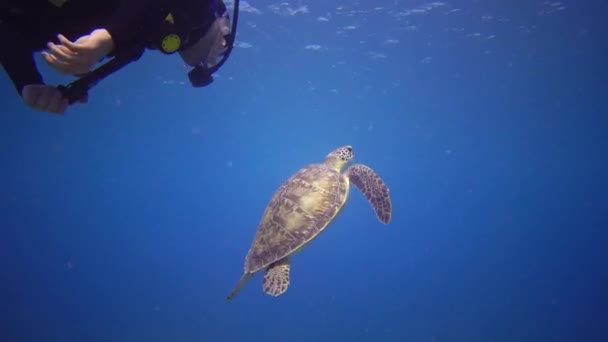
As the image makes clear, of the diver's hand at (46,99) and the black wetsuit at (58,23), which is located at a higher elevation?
the black wetsuit at (58,23)

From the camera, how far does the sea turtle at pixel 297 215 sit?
5.20 meters

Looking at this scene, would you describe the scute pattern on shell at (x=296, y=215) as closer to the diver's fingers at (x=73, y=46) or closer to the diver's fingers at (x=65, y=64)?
the diver's fingers at (x=65, y=64)

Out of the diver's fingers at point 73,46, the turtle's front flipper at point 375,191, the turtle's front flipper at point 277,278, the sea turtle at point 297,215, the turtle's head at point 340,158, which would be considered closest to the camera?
the diver's fingers at point 73,46

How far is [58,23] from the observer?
2484 mm

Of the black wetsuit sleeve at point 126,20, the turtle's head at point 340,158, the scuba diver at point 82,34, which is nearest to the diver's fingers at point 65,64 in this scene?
the scuba diver at point 82,34

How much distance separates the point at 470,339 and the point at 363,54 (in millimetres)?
17462

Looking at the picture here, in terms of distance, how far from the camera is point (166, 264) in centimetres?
4359

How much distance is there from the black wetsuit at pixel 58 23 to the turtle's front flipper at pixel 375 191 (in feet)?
14.6

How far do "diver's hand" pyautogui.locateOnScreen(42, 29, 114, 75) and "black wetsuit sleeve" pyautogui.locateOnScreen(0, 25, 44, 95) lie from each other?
93cm

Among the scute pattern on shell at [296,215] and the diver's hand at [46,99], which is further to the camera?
the scute pattern on shell at [296,215]

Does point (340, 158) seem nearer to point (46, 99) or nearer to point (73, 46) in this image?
point (46, 99)

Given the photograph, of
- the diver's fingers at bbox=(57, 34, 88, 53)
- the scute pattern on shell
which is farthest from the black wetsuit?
the scute pattern on shell

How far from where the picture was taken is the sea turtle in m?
5.20

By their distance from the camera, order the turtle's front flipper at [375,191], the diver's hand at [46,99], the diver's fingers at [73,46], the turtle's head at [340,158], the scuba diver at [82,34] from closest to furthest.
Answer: the diver's fingers at [73,46] → the scuba diver at [82,34] → the diver's hand at [46,99] → the turtle's front flipper at [375,191] → the turtle's head at [340,158]
